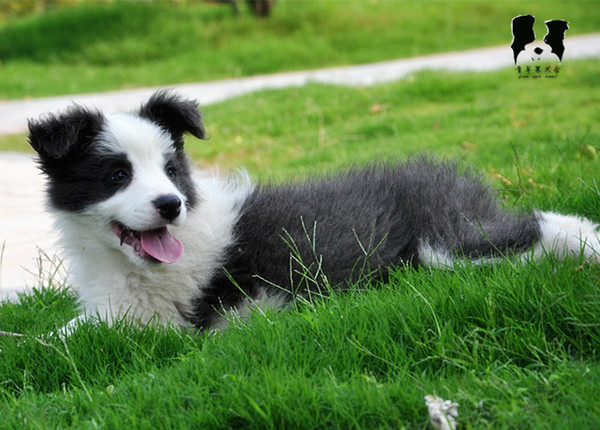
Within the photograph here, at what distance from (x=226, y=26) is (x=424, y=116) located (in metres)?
9.49

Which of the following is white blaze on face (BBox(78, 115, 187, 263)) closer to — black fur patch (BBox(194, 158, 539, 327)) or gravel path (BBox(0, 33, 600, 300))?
black fur patch (BBox(194, 158, 539, 327))

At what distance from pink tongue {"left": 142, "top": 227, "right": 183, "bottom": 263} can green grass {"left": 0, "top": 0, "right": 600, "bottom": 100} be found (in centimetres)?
1087

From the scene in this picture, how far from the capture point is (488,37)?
653 inches

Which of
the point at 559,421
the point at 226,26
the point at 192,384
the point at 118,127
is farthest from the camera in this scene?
the point at 226,26

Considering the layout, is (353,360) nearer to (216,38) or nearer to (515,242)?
(515,242)

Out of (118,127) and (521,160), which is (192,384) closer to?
(118,127)

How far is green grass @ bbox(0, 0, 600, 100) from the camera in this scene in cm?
1473

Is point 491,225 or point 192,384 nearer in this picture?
point 192,384

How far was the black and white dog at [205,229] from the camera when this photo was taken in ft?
10.9

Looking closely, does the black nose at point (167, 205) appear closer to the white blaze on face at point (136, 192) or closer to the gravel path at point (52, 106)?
the white blaze on face at point (136, 192)

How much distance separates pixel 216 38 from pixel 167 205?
1360cm

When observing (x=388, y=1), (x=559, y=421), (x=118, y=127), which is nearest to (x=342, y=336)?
(x=559, y=421)

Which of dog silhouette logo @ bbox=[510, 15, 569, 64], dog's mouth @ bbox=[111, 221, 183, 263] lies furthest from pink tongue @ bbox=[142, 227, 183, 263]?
dog silhouette logo @ bbox=[510, 15, 569, 64]

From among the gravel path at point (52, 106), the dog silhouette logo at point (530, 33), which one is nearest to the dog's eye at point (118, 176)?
the gravel path at point (52, 106)
